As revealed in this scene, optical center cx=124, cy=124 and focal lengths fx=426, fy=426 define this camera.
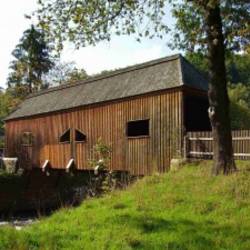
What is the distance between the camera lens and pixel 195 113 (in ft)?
61.7

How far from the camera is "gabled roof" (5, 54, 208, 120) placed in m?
18.4

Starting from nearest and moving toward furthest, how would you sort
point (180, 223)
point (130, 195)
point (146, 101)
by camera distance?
1. point (180, 223)
2. point (130, 195)
3. point (146, 101)

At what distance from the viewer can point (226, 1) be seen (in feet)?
39.8

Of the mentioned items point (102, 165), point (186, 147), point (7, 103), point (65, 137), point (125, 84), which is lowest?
point (102, 165)

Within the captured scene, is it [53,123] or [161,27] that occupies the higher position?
[161,27]

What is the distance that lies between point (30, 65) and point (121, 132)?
31.0m

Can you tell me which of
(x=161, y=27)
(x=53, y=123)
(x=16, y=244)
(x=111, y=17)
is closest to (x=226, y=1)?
(x=161, y=27)

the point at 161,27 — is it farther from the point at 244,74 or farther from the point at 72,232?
the point at 244,74

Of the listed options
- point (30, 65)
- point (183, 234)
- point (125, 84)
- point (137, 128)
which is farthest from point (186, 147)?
point (30, 65)

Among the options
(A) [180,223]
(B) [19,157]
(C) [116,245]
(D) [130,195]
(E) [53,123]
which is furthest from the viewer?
(B) [19,157]

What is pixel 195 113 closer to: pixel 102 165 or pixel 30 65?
pixel 102 165

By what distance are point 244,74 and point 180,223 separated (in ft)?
222

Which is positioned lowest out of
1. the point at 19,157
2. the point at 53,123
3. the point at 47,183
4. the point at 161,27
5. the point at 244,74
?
the point at 47,183

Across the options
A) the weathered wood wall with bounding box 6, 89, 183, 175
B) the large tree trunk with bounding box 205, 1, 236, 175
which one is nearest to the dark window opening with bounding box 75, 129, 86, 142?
the weathered wood wall with bounding box 6, 89, 183, 175
